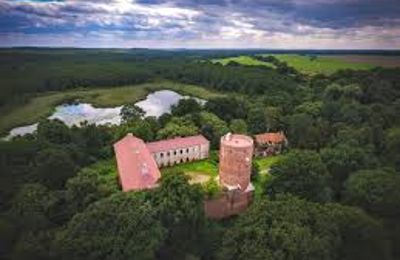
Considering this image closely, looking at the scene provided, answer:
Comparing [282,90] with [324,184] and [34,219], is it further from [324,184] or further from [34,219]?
[34,219]

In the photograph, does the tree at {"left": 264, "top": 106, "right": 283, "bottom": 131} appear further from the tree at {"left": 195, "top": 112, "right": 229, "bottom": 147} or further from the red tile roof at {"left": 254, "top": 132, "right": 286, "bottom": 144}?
the tree at {"left": 195, "top": 112, "right": 229, "bottom": 147}

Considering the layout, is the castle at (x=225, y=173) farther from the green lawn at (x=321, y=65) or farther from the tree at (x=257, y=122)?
the green lawn at (x=321, y=65)

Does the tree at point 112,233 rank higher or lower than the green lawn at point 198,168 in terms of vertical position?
higher

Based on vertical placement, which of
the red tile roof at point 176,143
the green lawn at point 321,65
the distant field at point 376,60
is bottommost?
the red tile roof at point 176,143

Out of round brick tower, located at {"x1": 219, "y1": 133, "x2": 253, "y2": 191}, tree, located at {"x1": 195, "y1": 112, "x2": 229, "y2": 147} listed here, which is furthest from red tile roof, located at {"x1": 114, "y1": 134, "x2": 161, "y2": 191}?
tree, located at {"x1": 195, "y1": 112, "x2": 229, "y2": 147}

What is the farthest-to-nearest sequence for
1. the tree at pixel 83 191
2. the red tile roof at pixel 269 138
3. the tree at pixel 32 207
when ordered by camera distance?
the red tile roof at pixel 269 138 → the tree at pixel 83 191 → the tree at pixel 32 207

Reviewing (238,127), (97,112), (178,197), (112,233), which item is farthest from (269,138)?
(97,112)

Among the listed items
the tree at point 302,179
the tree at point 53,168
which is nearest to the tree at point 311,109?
the tree at point 302,179

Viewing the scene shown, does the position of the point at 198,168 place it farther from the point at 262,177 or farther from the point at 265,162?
the point at 265,162
